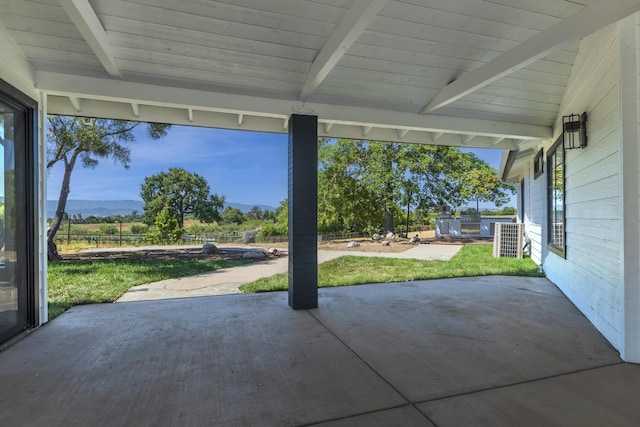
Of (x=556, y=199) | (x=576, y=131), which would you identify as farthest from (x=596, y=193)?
(x=556, y=199)

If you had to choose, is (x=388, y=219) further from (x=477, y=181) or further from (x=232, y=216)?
(x=232, y=216)

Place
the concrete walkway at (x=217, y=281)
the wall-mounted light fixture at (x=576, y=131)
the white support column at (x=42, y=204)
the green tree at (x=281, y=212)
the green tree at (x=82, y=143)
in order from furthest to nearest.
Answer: the green tree at (x=281, y=212) → the green tree at (x=82, y=143) → the concrete walkway at (x=217, y=281) → the wall-mounted light fixture at (x=576, y=131) → the white support column at (x=42, y=204)

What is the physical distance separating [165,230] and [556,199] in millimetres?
12163

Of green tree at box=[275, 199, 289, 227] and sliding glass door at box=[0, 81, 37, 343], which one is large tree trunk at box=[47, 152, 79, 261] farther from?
green tree at box=[275, 199, 289, 227]

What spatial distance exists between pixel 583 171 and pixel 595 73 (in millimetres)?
1047

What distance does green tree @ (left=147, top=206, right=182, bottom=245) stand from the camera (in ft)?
41.3

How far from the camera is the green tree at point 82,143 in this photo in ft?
27.3

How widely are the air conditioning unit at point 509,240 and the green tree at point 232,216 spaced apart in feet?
32.3

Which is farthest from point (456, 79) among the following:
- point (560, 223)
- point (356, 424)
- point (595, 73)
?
point (356, 424)

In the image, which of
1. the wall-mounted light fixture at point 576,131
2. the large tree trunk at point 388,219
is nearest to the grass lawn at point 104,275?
the wall-mounted light fixture at point 576,131

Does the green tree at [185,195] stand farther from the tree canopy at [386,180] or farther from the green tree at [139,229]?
the tree canopy at [386,180]

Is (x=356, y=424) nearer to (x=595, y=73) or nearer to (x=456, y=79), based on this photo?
(x=456, y=79)

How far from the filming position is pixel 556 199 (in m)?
5.29

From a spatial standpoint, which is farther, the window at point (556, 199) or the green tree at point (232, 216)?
the green tree at point (232, 216)
